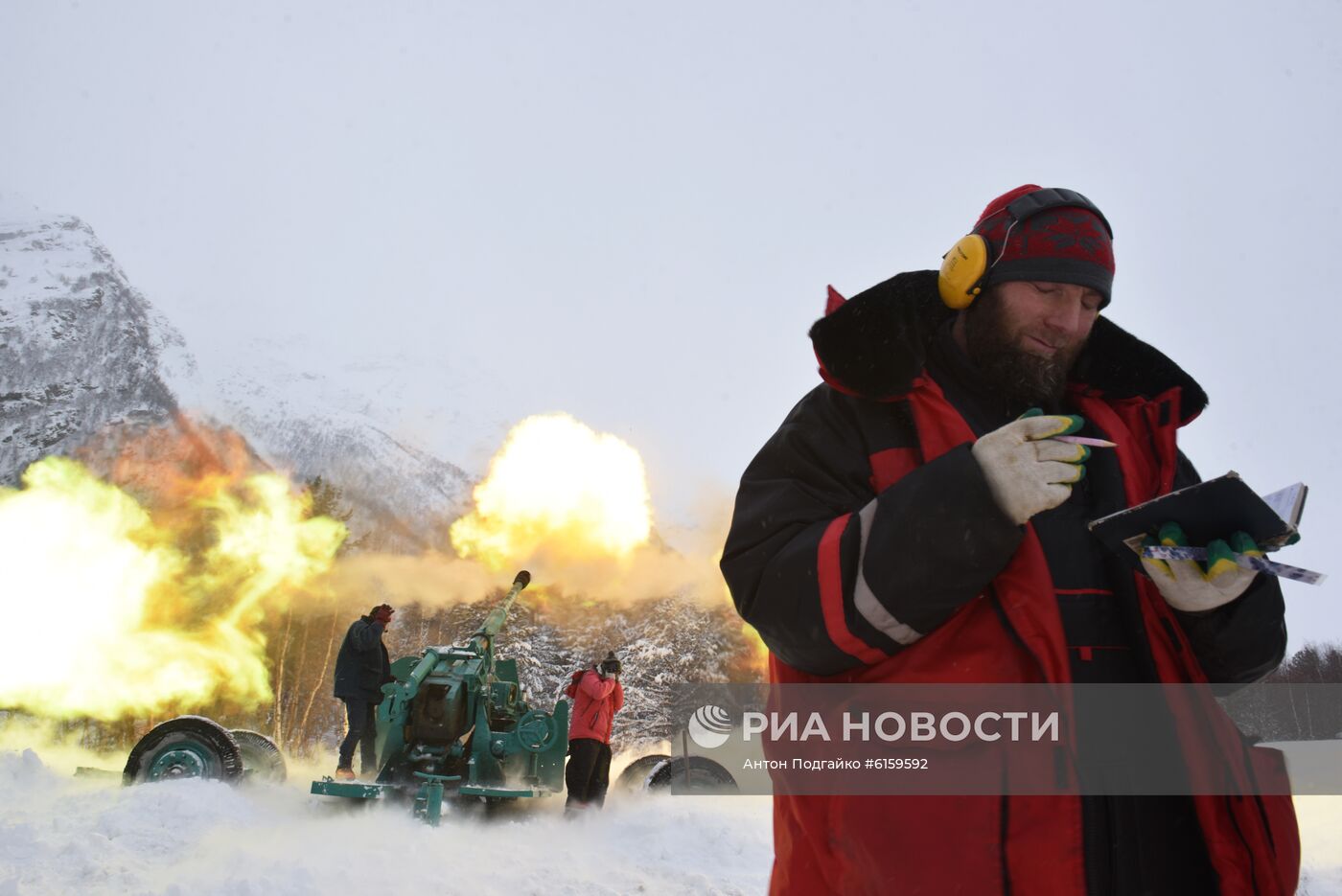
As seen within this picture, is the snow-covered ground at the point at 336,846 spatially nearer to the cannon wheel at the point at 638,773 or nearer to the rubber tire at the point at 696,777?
the rubber tire at the point at 696,777

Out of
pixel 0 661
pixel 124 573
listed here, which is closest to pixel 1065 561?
pixel 0 661

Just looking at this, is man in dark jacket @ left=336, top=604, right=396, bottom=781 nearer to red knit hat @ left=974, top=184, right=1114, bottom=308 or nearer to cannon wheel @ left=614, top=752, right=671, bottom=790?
cannon wheel @ left=614, top=752, right=671, bottom=790

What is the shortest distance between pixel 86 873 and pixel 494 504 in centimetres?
1662

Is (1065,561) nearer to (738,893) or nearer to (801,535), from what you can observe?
(801,535)

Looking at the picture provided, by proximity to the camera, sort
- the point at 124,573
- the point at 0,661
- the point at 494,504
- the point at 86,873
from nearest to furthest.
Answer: the point at 86,873 → the point at 0,661 → the point at 124,573 → the point at 494,504

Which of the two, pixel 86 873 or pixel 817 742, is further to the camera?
pixel 86 873

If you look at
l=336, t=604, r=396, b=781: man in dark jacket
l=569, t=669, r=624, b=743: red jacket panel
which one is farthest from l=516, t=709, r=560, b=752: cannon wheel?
l=336, t=604, r=396, b=781: man in dark jacket

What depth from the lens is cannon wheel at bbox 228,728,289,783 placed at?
31.6 feet

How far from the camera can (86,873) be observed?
201 inches

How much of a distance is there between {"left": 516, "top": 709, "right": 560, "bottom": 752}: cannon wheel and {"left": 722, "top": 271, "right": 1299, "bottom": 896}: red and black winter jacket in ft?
29.0

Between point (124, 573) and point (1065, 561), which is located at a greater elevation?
point (124, 573)

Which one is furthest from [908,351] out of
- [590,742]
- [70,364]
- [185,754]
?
[70,364]

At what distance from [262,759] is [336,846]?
3.76 metres

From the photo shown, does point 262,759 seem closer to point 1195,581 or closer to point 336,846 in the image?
point 336,846
